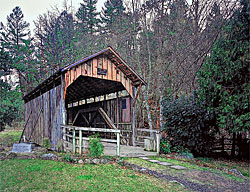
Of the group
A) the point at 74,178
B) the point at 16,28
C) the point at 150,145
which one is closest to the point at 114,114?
the point at 150,145

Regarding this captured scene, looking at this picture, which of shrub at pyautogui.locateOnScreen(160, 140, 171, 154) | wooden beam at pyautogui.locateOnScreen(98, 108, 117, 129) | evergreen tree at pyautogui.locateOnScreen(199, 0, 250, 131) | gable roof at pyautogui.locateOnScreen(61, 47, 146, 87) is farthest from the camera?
wooden beam at pyautogui.locateOnScreen(98, 108, 117, 129)

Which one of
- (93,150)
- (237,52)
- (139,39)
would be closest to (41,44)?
(139,39)

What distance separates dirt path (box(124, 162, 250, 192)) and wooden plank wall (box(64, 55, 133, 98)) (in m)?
4.81

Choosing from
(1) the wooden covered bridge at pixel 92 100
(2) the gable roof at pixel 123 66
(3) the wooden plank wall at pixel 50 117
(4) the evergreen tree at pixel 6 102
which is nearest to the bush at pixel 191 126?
(1) the wooden covered bridge at pixel 92 100

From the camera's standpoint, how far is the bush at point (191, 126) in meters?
8.93

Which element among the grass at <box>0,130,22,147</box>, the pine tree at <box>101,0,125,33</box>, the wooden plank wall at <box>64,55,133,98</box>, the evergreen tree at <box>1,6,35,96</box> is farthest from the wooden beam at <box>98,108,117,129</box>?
the pine tree at <box>101,0,125,33</box>

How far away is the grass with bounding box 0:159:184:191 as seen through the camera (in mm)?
4594

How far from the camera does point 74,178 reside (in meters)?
5.24

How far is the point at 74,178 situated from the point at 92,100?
415 inches

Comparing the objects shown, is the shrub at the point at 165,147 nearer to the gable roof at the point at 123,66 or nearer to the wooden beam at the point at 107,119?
the gable roof at the point at 123,66

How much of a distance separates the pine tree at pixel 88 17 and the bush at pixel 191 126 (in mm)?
16935

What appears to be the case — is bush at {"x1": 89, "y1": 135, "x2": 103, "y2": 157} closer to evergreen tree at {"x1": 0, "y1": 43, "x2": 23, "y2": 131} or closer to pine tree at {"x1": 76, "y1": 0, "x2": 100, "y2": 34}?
evergreen tree at {"x1": 0, "y1": 43, "x2": 23, "y2": 131}

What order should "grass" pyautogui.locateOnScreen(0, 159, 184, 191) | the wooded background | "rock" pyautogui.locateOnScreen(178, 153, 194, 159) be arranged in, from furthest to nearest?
1. "rock" pyautogui.locateOnScreen(178, 153, 194, 159)
2. the wooded background
3. "grass" pyautogui.locateOnScreen(0, 159, 184, 191)

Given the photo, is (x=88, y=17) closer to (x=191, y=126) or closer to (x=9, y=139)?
(x=9, y=139)
